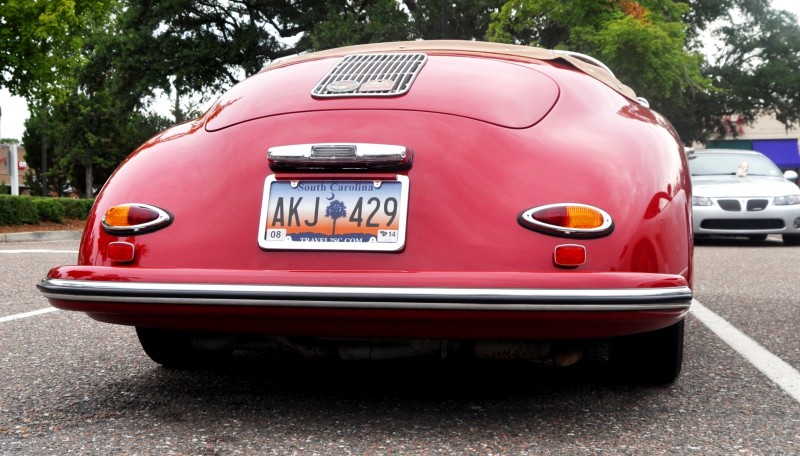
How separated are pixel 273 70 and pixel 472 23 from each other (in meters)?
26.4

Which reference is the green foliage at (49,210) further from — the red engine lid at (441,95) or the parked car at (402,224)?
the parked car at (402,224)

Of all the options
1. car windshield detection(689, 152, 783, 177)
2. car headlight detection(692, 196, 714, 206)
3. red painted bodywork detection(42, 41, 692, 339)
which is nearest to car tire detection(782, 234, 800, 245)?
car windshield detection(689, 152, 783, 177)

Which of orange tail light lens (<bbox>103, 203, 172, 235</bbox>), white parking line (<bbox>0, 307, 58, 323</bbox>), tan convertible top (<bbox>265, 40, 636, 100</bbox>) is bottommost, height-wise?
white parking line (<bbox>0, 307, 58, 323</bbox>)

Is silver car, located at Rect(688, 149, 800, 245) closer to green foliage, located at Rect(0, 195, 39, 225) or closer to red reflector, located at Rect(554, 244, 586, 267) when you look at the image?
red reflector, located at Rect(554, 244, 586, 267)

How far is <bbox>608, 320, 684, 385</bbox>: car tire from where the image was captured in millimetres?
3156

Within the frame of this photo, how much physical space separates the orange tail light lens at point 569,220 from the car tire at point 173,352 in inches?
53.4

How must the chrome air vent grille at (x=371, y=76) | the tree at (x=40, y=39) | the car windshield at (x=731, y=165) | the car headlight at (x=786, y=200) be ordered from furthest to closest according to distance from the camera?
1. the tree at (x=40, y=39)
2. the car windshield at (x=731, y=165)
3. the car headlight at (x=786, y=200)
4. the chrome air vent grille at (x=371, y=76)

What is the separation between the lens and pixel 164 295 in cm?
266

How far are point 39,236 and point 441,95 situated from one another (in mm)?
15681

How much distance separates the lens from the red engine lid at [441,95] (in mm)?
2879

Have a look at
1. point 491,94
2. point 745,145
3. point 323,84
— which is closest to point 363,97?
point 323,84

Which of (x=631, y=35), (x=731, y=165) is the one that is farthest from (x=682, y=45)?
(x=731, y=165)

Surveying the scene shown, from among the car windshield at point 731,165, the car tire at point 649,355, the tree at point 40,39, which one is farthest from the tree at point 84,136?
the car tire at point 649,355

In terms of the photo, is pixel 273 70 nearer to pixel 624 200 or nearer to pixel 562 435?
pixel 624 200
